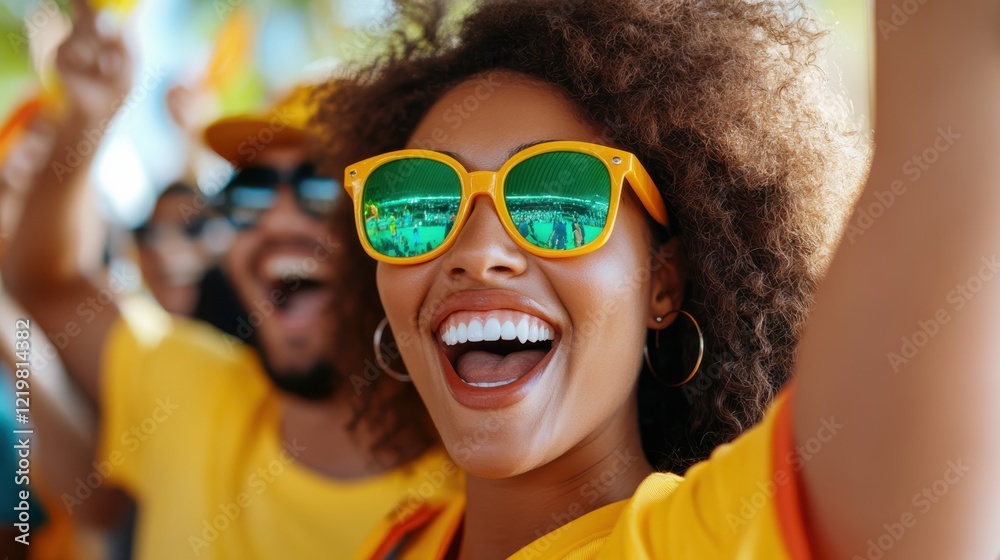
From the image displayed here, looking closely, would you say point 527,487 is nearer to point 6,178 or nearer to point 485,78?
point 485,78

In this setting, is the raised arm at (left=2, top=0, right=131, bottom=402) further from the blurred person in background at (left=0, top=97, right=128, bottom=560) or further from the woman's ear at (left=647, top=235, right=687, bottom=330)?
the woman's ear at (left=647, top=235, right=687, bottom=330)

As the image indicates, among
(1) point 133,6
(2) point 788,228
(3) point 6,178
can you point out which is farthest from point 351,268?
(1) point 133,6

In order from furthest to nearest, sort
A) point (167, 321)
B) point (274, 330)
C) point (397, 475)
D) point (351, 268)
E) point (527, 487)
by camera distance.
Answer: point (167, 321) → point (274, 330) → point (397, 475) → point (351, 268) → point (527, 487)

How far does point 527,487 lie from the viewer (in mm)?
1561

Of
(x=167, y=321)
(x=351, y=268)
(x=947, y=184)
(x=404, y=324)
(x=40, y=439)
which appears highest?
(x=947, y=184)

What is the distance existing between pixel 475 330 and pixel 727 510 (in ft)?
1.85

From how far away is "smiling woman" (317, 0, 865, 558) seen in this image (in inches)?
55.1

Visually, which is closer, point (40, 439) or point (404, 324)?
point (404, 324)

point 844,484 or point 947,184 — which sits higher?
point 947,184

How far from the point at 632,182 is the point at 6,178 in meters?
2.56

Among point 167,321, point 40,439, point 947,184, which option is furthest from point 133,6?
point 947,184

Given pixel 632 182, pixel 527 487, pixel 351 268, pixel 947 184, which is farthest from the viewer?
pixel 351 268
